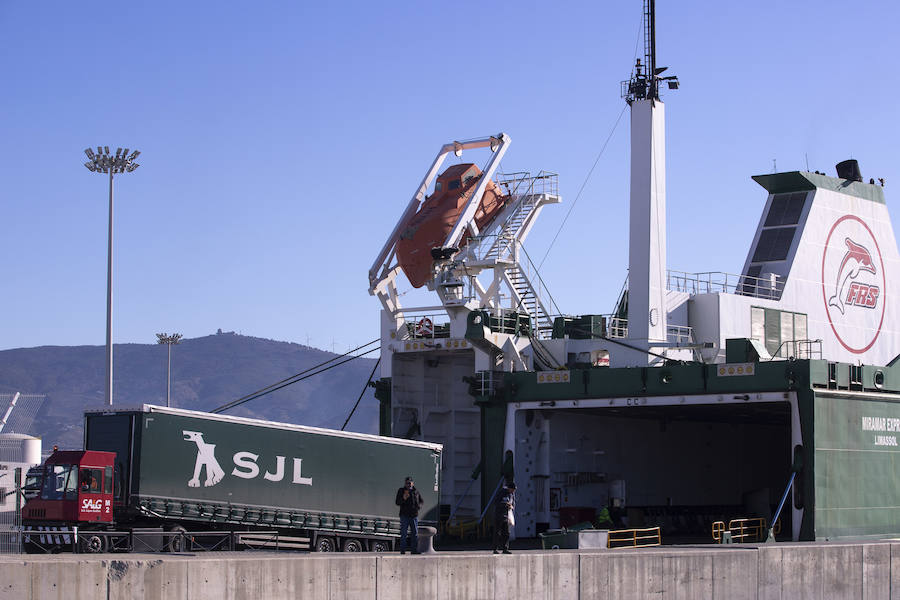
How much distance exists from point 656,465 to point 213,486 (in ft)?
67.4

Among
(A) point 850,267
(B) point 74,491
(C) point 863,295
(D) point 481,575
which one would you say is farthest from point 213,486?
(C) point 863,295

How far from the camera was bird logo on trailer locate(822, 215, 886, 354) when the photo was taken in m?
44.5

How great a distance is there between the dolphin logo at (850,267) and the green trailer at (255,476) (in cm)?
1919

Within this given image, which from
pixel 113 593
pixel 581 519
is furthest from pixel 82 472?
pixel 581 519

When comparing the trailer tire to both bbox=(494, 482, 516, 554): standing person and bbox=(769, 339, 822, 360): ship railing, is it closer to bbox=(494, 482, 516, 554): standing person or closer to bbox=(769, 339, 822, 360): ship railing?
bbox=(494, 482, 516, 554): standing person

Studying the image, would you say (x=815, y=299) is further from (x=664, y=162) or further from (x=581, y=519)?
(x=581, y=519)

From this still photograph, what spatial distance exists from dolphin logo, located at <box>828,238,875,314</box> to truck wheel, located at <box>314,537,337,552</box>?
75.0 ft

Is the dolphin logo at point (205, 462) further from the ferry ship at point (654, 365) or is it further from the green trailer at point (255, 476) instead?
the ferry ship at point (654, 365)

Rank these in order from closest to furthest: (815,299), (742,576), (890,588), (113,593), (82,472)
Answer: (113,593) → (82,472) → (742,576) → (890,588) → (815,299)

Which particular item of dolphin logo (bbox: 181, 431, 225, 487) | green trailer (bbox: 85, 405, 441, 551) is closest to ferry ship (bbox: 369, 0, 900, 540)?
green trailer (bbox: 85, 405, 441, 551)

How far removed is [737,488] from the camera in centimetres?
A: 4697

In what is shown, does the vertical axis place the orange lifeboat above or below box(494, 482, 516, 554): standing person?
above

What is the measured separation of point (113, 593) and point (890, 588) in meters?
21.3

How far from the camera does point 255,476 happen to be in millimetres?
29312
